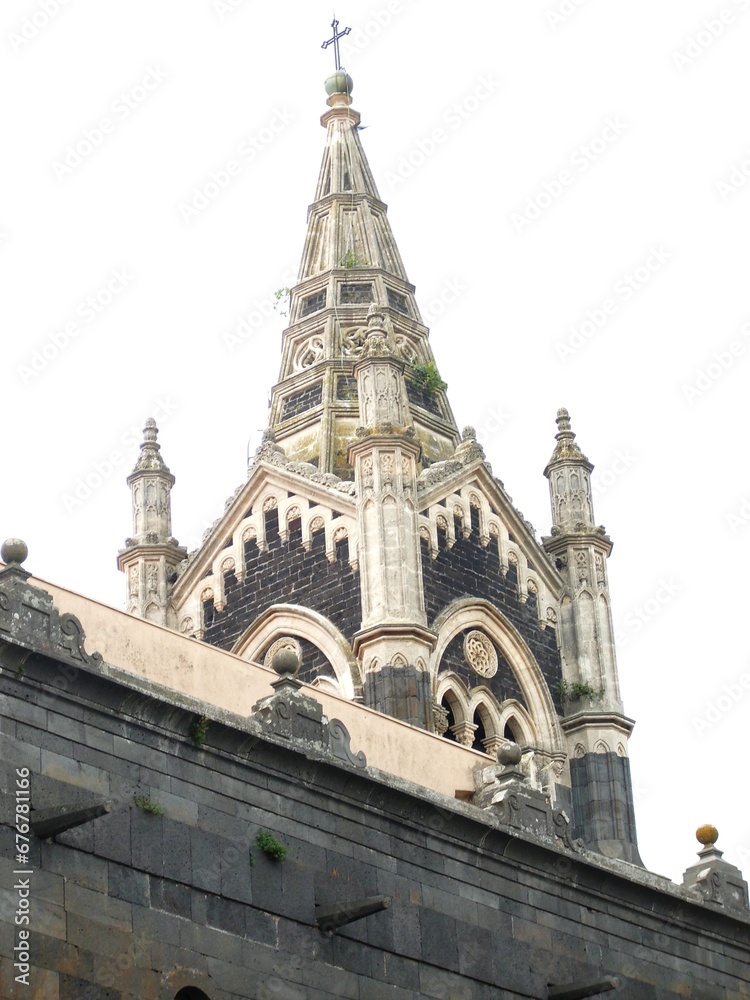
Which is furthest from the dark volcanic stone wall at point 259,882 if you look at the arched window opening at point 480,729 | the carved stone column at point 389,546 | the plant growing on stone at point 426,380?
the plant growing on stone at point 426,380

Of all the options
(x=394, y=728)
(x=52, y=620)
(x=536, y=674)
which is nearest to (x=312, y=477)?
(x=536, y=674)

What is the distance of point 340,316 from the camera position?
5250 centimetres

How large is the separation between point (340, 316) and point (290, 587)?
7728mm

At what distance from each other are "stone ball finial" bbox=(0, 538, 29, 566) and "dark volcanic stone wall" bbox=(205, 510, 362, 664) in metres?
21.8

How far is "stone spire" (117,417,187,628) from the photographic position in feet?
162

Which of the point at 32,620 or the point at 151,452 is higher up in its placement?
the point at 151,452

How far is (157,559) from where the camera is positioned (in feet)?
165

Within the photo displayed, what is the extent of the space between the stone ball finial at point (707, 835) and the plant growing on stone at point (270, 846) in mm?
9069

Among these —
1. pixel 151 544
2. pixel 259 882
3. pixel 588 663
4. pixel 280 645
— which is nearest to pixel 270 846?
pixel 259 882

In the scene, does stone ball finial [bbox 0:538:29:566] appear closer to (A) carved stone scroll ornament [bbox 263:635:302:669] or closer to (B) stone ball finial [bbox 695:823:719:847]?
(B) stone ball finial [bbox 695:823:719:847]

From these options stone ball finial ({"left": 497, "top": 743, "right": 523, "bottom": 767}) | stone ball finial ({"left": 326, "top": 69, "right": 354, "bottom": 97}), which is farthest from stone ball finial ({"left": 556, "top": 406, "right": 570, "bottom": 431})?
stone ball finial ({"left": 497, "top": 743, "right": 523, "bottom": 767})

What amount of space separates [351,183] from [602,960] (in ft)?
97.8

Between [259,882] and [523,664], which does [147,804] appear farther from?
[523,664]

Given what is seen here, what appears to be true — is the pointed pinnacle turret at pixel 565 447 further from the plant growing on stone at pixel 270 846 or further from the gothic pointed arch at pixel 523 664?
the plant growing on stone at pixel 270 846
